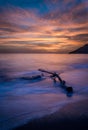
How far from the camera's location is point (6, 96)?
489 inches

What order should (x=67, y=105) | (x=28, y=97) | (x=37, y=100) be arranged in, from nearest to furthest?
(x=67, y=105), (x=37, y=100), (x=28, y=97)

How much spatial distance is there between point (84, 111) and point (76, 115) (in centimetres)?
76

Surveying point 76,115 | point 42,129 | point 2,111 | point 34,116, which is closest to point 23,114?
point 34,116

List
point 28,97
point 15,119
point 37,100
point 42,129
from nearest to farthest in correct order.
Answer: point 42,129 < point 15,119 < point 37,100 < point 28,97

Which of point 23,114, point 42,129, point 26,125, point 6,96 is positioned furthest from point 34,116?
point 6,96

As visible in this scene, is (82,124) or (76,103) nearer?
(82,124)

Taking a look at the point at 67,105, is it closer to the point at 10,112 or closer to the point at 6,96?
the point at 10,112

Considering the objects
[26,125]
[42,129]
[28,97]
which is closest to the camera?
[42,129]

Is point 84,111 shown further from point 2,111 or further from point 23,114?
point 2,111

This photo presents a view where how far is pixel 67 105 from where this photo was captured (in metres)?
9.88

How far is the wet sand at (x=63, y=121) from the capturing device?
6.82 meters

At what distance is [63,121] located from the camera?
7367mm

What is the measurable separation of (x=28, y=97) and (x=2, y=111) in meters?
3.20

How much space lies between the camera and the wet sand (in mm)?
6824
